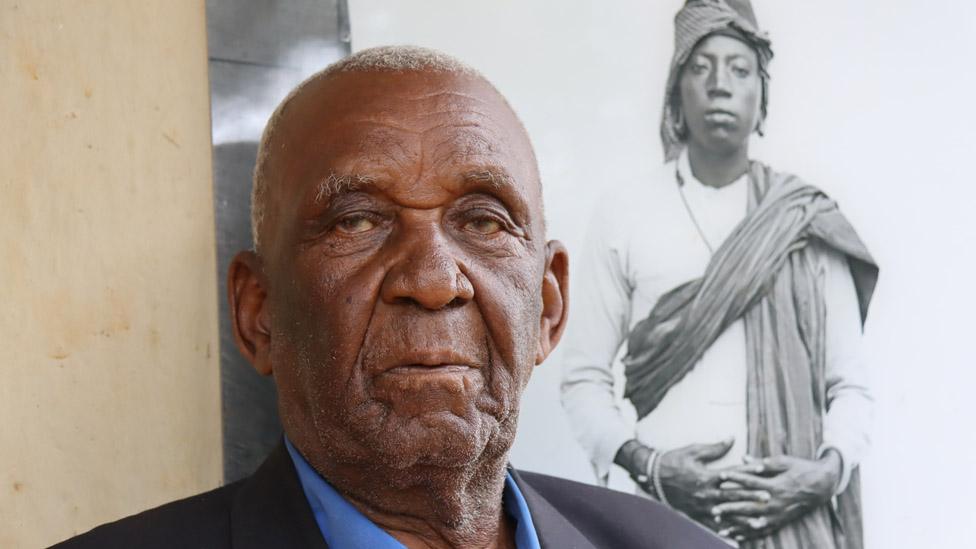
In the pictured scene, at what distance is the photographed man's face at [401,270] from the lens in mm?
1601

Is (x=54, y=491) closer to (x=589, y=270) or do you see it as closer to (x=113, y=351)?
(x=113, y=351)

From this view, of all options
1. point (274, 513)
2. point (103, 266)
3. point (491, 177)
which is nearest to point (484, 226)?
point (491, 177)

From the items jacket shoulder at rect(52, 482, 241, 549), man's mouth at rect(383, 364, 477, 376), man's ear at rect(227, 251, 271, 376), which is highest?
man's ear at rect(227, 251, 271, 376)

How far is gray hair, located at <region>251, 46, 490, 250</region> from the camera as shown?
179 centimetres

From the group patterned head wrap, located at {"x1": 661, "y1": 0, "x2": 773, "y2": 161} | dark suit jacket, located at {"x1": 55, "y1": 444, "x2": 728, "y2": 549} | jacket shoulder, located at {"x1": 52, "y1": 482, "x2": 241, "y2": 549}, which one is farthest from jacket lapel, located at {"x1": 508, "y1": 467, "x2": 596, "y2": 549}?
patterned head wrap, located at {"x1": 661, "y1": 0, "x2": 773, "y2": 161}

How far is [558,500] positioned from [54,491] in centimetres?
92

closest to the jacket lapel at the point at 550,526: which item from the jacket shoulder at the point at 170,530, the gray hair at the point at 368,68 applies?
the jacket shoulder at the point at 170,530

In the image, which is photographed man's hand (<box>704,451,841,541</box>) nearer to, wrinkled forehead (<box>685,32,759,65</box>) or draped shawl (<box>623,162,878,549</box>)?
draped shawl (<box>623,162,878,549</box>)

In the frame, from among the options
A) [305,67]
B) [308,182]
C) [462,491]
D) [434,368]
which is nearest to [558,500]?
[462,491]

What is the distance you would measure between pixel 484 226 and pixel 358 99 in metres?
0.28

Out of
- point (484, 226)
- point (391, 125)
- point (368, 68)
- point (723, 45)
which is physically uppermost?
point (723, 45)

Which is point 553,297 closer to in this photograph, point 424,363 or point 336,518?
point 424,363

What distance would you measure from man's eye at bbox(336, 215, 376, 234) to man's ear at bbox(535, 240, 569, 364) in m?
0.39

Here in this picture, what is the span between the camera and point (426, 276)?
1.60 meters
